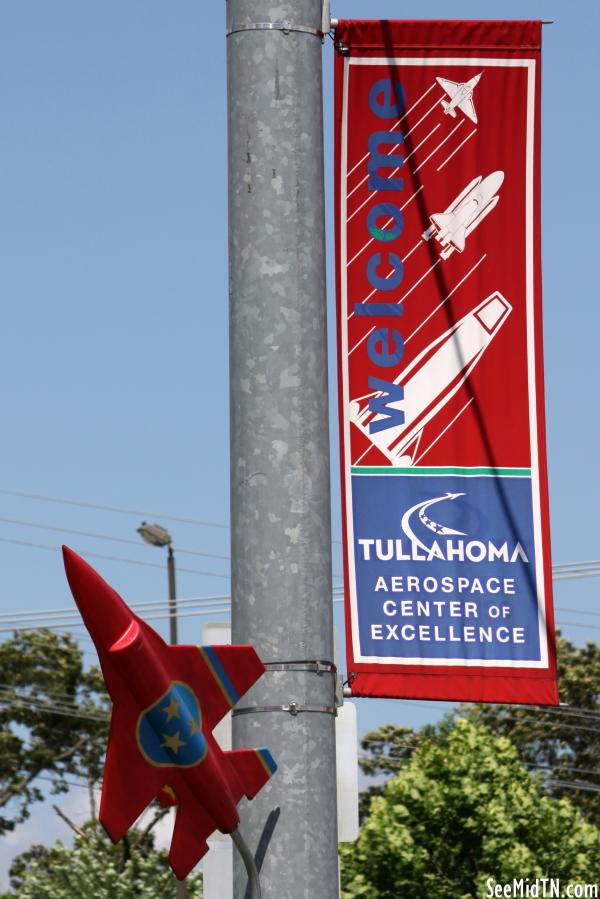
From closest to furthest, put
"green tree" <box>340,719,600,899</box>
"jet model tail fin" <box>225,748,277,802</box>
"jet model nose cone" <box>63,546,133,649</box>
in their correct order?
"jet model nose cone" <box>63,546,133,649</box>
"jet model tail fin" <box>225,748,277,802</box>
"green tree" <box>340,719,600,899</box>

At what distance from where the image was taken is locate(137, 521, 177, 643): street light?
3516 cm

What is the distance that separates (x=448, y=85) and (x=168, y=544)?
2965cm

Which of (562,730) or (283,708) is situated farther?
(562,730)

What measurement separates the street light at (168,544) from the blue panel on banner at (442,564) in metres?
28.9

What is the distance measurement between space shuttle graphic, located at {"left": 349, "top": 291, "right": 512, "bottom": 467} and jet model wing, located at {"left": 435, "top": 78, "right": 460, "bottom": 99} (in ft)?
2.80

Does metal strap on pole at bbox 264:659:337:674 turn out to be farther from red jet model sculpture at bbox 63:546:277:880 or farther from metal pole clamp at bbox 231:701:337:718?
red jet model sculpture at bbox 63:546:277:880

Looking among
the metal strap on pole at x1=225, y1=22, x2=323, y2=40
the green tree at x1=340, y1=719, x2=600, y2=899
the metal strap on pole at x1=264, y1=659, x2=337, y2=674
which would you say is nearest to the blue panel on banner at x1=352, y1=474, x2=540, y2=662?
the metal strap on pole at x1=264, y1=659, x2=337, y2=674

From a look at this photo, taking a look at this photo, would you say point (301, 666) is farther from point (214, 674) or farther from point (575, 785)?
point (575, 785)

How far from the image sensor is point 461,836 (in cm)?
3177

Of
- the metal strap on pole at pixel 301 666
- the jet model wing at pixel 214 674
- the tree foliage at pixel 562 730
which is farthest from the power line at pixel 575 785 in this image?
the jet model wing at pixel 214 674

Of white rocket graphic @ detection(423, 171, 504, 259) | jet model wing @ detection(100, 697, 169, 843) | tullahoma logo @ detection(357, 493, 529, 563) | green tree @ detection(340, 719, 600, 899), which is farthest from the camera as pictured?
green tree @ detection(340, 719, 600, 899)

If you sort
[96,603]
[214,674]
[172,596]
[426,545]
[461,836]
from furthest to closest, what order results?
[172,596] < [461,836] < [426,545] < [214,674] < [96,603]

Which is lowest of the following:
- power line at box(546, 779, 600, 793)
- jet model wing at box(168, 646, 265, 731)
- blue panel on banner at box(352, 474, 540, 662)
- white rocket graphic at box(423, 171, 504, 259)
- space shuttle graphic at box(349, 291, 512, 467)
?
jet model wing at box(168, 646, 265, 731)

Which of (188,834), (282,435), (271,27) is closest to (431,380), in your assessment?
(282,435)
